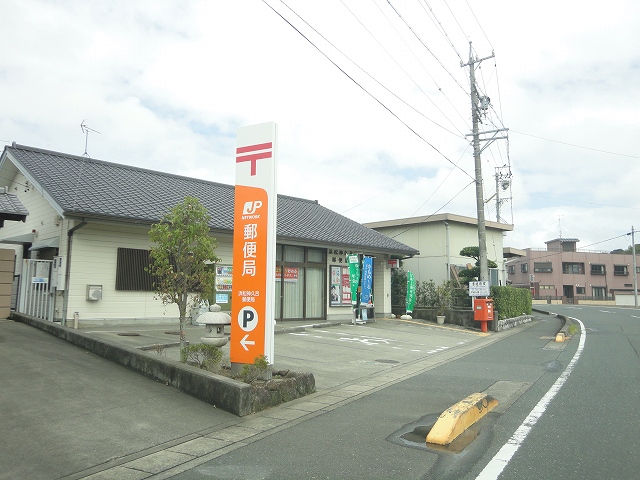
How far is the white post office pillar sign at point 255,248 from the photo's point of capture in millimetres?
7266

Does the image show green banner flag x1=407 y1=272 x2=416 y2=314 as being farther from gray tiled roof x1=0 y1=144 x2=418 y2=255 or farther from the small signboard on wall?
the small signboard on wall

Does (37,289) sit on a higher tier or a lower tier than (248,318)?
higher

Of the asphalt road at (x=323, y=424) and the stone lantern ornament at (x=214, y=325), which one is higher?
the stone lantern ornament at (x=214, y=325)

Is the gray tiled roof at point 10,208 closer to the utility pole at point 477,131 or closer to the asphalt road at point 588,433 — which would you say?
the asphalt road at point 588,433

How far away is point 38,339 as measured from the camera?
10.3 meters

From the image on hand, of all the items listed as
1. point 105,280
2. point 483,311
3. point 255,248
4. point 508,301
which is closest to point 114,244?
point 105,280

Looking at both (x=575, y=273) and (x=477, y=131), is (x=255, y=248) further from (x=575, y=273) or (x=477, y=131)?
(x=575, y=273)

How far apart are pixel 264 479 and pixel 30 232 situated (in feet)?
45.7

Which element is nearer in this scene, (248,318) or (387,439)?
(387,439)

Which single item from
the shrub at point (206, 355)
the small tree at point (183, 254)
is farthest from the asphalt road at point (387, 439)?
the small tree at point (183, 254)

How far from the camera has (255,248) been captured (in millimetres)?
7453

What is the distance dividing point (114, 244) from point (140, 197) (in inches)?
76.3

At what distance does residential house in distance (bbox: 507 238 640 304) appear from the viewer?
200ft

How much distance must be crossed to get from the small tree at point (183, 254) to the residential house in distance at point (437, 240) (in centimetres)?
1867
